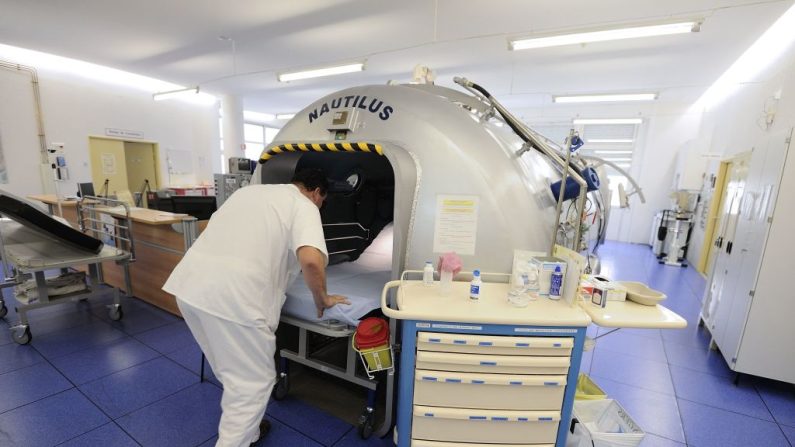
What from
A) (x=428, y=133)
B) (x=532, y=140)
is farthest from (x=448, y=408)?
(x=532, y=140)

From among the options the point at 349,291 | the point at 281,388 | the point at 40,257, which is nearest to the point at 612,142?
the point at 349,291

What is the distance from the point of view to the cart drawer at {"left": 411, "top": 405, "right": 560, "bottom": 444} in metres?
1.51

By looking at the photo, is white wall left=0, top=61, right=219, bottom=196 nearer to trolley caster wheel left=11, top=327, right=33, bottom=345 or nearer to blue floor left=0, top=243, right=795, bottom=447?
blue floor left=0, top=243, right=795, bottom=447

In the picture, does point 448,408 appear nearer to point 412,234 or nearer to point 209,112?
point 412,234

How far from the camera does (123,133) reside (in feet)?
24.4

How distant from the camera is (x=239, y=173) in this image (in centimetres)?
512

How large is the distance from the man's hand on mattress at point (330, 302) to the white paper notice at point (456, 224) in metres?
0.62

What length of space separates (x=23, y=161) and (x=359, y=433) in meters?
8.00

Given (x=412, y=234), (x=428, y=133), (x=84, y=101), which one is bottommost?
(x=412, y=234)

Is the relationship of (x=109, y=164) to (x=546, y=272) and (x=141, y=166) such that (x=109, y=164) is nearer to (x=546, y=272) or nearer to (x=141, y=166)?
(x=141, y=166)

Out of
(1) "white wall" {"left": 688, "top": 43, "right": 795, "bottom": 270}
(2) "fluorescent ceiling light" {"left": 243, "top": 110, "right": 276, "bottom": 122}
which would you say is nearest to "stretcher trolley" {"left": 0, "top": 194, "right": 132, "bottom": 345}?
(1) "white wall" {"left": 688, "top": 43, "right": 795, "bottom": 270}

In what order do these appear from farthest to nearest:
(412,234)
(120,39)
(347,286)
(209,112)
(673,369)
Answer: (209,112), (120,39), (673,369), (347,286), (412,234)

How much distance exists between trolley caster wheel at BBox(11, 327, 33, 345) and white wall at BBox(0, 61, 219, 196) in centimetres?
488

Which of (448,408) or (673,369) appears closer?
(448,408)
